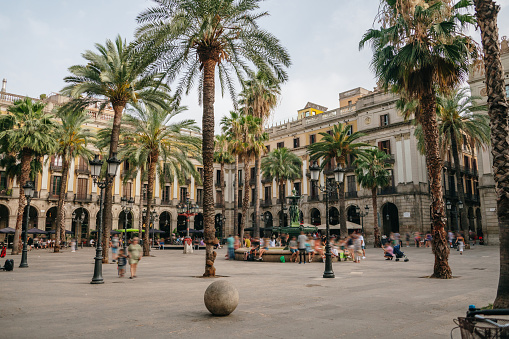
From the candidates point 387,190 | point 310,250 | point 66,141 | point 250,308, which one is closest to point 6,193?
point 66,141

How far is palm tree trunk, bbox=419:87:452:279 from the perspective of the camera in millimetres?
12828

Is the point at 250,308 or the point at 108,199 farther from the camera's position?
the point at 108,199

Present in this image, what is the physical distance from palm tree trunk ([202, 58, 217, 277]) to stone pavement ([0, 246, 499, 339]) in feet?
4.04

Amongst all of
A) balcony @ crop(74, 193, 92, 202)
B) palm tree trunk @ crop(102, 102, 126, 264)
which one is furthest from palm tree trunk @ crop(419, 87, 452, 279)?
balcony @ crop(74, 193, 92, 202)

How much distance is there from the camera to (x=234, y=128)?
34250 mm

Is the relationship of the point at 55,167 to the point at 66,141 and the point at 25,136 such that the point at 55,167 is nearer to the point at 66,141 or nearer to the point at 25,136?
the point at 66,141

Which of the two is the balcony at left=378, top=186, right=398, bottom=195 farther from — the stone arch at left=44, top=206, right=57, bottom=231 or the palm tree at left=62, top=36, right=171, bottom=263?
the stone arch at left=44, top=206, right=57, bottom=231

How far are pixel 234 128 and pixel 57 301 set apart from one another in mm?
26485

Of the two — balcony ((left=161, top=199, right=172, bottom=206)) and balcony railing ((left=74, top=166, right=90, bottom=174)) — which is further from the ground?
balcony railing ((left=74, top=166, right=90, bottom=174))

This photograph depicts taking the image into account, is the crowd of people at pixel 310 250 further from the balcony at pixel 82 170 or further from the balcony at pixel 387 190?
the balcony at pixel 82 170

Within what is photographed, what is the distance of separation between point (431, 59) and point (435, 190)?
4366 mm

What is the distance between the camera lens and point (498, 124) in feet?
24.6

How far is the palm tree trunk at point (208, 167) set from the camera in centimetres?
1384

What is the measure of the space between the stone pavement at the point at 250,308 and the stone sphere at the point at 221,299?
0.17 metres
